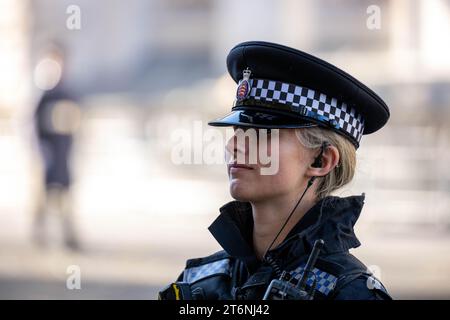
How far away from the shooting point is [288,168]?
2.50 metres

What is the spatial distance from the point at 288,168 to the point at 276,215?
0.14 meters

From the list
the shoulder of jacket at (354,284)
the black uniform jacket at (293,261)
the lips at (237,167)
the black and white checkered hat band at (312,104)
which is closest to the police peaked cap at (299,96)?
the black and white checkered hat band at (312,104)

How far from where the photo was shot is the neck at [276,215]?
8.32ft

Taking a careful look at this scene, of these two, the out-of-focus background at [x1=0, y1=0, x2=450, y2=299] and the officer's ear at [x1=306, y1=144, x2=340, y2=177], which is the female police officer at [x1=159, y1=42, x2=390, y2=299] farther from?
the out-of-focus background at [x1=0, y1=0, x2=450, y2=299]

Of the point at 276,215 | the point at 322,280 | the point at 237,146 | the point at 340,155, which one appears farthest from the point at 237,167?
the point at 322,280

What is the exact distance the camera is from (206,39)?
18.5m

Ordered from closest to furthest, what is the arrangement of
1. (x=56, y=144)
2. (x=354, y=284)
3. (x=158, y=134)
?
1. (x=354, y=284)
2. (x=56, y=144)
3. (x=158, y=134)

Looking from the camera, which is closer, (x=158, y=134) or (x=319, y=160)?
(x=319, y=160)

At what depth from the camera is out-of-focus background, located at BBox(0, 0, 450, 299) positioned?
7.95 metres

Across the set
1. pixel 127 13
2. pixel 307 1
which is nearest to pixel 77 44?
pixel 127 13

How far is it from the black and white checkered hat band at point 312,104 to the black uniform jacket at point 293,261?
0.65 ft

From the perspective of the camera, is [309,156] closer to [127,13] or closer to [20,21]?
[20,21]

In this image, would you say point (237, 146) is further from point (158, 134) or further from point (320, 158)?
point (158, 134)
